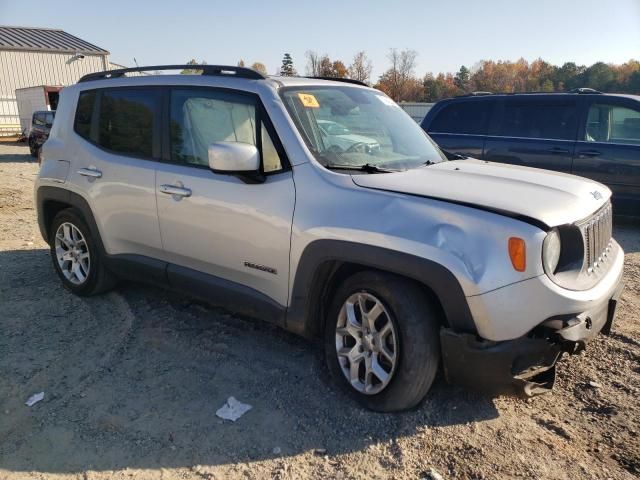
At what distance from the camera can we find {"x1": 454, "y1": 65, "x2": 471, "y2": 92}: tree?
6544 cm

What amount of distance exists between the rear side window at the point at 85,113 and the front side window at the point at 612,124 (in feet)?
21.0

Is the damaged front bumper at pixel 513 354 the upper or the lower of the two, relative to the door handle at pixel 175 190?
→ lower

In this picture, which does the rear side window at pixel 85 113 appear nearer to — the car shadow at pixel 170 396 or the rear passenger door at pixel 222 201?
the rear passenger door at pixel 222 201

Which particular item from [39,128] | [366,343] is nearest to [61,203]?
[366,343]

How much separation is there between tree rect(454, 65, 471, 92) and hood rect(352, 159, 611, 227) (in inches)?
2543

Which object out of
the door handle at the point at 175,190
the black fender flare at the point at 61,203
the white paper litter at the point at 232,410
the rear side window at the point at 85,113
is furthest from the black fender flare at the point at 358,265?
the rear side window at the point at 85,113

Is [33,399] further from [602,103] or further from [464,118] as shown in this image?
[602,103]

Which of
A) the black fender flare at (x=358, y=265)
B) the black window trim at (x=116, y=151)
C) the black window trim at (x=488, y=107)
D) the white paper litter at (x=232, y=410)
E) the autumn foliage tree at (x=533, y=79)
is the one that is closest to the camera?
the black fender flare at (x=358, y=265)

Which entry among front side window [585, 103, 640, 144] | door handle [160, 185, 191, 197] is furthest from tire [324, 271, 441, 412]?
front side window [585, 103, 640, 144]

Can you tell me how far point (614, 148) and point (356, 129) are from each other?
521cm

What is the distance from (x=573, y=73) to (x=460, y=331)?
61590 mm

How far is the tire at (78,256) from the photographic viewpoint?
4613mm

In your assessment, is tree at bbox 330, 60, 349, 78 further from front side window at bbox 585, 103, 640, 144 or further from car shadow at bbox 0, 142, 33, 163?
front side window at bbox 585, 103, 640, 144

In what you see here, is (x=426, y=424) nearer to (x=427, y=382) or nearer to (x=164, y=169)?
(x=427, y=382)
